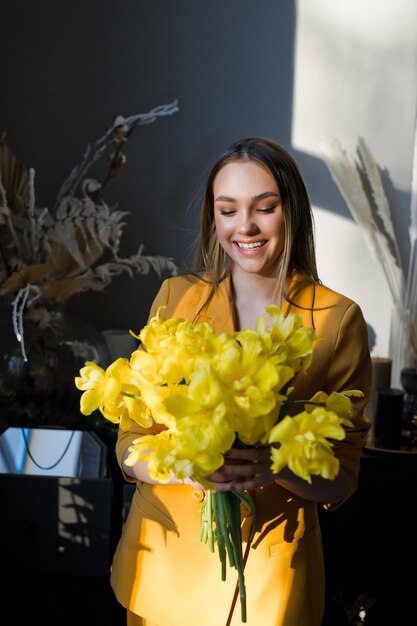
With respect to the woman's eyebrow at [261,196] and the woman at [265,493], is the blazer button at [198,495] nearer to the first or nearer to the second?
the woman at [265,493]

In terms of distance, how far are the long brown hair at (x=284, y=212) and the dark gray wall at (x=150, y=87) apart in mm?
1085

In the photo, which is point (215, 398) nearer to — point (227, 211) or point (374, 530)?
point (227, 211)

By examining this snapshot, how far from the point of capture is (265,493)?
4.71ft

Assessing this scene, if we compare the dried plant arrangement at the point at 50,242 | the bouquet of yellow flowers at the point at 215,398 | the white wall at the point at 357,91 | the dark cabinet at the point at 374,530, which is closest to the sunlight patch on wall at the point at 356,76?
the white wall at the point at 357,91

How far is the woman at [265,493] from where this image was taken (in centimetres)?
142

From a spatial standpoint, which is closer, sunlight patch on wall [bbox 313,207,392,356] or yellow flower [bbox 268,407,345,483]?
yellow flower [bbox 268,407,345,483]

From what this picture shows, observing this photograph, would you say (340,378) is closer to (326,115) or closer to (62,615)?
(62,615)

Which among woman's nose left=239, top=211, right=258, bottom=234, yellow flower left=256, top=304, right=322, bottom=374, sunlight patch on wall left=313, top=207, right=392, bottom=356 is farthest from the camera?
sunlight patch on wall left=313, top=207, right=392, bottom=356

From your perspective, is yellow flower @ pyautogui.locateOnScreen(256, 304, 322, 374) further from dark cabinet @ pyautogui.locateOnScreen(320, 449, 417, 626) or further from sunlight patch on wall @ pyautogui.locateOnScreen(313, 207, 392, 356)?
sunlight patch on wall @ pyautogui.locateOnScreen(313, 207, 392, 356)

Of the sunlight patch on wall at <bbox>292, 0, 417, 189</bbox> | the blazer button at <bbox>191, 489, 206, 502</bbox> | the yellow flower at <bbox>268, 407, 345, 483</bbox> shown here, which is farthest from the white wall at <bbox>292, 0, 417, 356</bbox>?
the yellow flower at <bbox>268, 407, 345, 483</bbox>

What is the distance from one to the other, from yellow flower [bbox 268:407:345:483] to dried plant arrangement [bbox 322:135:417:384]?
5.82 ft

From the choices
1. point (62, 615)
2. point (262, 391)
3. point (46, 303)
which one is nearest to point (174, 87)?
point (46, 303)

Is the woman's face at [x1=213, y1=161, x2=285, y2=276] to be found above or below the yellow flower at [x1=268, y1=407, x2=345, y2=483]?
above

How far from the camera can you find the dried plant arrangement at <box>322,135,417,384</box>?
8.92 feet
